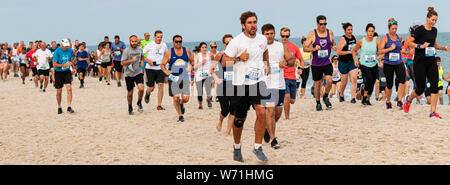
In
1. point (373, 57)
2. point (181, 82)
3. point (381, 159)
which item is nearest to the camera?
point (381, 159)

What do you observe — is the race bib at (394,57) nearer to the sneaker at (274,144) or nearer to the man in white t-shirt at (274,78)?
the man in white t-shirt at (274,78)

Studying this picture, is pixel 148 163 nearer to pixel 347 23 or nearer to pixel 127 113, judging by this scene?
pixel 127 113

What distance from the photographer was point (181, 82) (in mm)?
10250

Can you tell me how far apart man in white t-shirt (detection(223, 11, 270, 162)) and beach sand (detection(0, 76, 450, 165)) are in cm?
63

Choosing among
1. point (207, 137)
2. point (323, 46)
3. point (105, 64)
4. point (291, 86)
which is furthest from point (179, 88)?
point (105, 64)

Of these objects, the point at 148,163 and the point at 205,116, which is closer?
the point at 148,163

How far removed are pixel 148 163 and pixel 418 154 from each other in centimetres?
374

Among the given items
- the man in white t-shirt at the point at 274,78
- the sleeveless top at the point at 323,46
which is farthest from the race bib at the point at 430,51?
the man in white t-shirt at the point at 274,78

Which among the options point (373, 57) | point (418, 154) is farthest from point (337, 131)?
point (373, 57)

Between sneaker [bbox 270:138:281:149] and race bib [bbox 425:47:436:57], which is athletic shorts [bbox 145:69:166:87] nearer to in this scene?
sneaker [bbox 270:138:281:149]

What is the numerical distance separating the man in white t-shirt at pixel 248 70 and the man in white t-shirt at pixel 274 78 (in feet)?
2.38

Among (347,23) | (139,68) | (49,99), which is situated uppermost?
(347,23)

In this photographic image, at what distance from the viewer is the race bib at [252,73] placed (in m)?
6.02

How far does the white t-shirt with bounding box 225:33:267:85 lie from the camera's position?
600 cm
